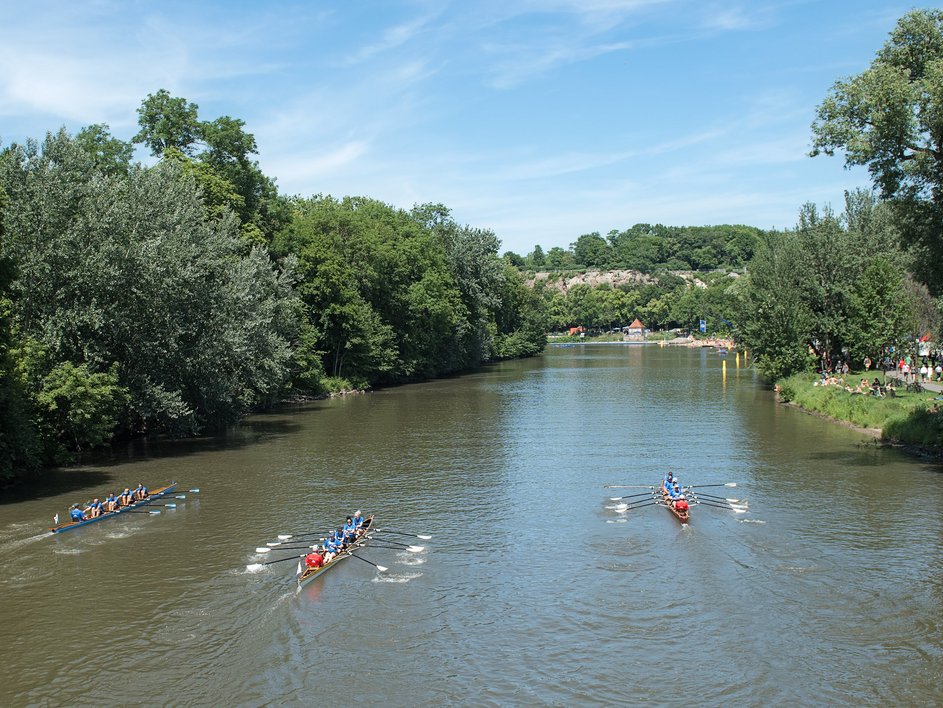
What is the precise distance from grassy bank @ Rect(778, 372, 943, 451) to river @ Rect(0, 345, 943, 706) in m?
1.84

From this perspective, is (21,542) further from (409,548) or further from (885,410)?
(885,410)

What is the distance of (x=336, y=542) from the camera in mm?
23422

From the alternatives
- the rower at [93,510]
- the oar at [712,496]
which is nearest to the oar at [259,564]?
the rower at [93,510]

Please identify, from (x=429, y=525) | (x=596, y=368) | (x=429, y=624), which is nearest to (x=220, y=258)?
(x=429, y=525)

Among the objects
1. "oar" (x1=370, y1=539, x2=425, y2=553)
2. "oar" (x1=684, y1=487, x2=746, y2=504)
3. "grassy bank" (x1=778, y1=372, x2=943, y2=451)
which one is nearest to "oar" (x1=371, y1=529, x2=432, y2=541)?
"oar" (x1=370, y1=539, x2=425, y2=553)

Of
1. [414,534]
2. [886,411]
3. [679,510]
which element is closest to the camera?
[414,534]

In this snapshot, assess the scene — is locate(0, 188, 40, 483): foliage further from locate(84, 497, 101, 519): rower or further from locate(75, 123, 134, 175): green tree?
locate(75, 123, 134, 175): green tree

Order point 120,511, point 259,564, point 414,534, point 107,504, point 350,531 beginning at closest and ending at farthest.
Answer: point 259,564, point 350,531, point 414,534, point 107,504, point 120,511

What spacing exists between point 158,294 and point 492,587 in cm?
2607

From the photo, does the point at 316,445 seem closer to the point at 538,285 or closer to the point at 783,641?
the point at 783,641

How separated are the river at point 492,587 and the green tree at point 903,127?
10.6m

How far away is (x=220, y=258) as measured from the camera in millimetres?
44469

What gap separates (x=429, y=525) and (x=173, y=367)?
21.2 meters

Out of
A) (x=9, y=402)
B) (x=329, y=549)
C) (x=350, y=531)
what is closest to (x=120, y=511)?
(x=9, y=402)
